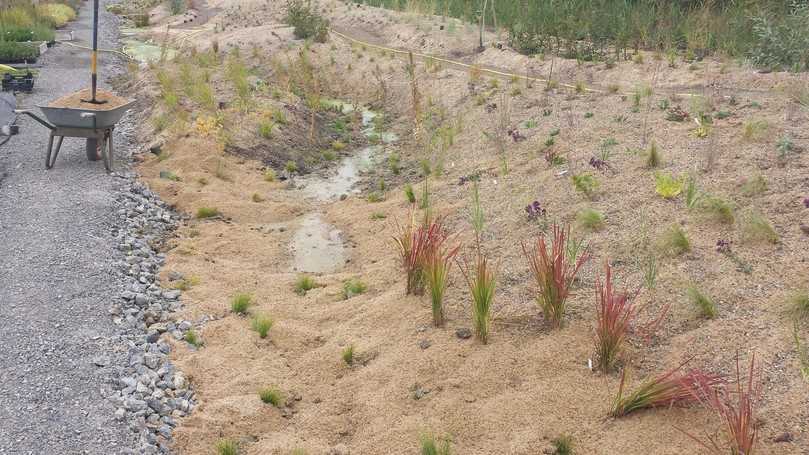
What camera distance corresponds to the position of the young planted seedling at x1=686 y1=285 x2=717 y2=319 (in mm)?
3846

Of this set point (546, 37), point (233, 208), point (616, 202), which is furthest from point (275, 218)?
point (546, 37)

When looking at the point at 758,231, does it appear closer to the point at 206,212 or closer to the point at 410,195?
the point at 410,195

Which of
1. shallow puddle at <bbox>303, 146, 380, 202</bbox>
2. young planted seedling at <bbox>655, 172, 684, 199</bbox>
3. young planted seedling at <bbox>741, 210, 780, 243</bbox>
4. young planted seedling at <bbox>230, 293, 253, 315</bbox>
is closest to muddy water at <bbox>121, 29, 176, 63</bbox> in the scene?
shallow puddle at <bbox>303, 146, 380, 202</bbox>

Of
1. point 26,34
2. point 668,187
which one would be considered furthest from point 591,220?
point 26,34

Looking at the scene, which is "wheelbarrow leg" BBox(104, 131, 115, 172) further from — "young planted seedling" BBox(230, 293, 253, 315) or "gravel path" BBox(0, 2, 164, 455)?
"young planted seedling" BBox(230, 293, 253, 315)

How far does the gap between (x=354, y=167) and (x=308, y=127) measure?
133 centimetres

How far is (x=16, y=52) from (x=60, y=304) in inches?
358

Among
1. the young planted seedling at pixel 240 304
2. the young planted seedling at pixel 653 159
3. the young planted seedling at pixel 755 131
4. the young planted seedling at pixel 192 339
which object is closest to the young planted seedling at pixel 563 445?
the young planted seedling at pixel 192 339

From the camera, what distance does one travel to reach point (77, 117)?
7.07 m

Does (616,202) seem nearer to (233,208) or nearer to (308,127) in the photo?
(233,208)

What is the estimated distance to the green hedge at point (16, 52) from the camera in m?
11.9

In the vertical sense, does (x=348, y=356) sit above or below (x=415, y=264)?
below

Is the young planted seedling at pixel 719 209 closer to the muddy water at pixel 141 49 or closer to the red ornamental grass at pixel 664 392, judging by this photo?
the red ornamental grass at pixel 664 392

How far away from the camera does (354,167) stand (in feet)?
29.2
